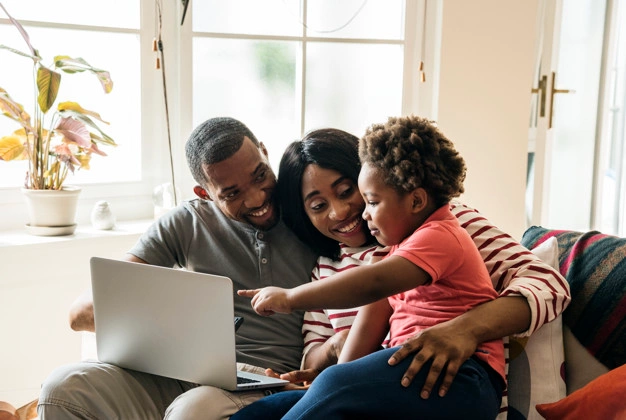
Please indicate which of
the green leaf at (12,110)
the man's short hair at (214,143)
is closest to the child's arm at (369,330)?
the man's short hair at (214,143)

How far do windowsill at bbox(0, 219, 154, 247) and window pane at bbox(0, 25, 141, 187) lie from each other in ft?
0.60

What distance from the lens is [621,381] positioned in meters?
1.27

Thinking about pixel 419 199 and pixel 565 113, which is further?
pixel 565 113

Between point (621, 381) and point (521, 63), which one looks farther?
point (521, 63)

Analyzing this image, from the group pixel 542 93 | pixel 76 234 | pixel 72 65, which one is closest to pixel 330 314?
pixel 76 234

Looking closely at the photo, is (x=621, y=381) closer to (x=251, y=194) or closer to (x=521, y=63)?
(x=251, y=194)

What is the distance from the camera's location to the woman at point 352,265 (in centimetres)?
127

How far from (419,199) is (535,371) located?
444 millimetres

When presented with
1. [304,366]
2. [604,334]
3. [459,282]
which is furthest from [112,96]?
[604,334]

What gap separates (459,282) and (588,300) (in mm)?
351

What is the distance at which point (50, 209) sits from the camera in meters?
2.28

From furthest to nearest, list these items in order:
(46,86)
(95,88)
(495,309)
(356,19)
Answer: (356,19) < (95,88) < (46,86) < (495,309)

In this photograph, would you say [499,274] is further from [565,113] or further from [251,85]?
[565,113]

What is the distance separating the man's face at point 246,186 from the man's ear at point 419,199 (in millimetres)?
494
